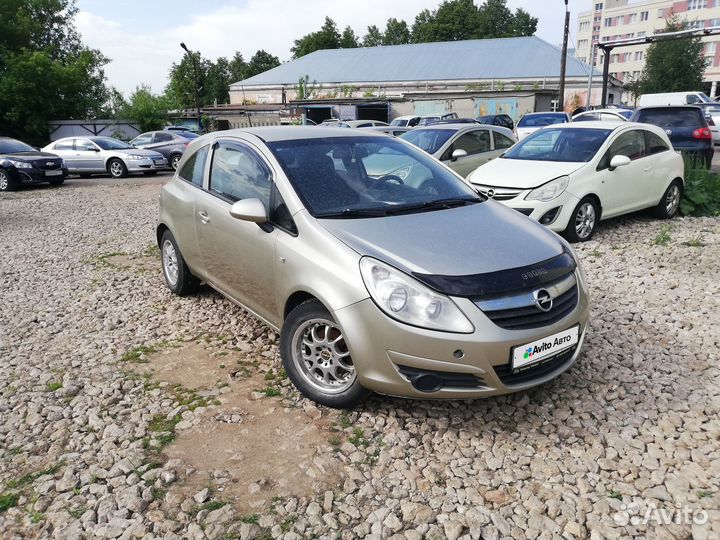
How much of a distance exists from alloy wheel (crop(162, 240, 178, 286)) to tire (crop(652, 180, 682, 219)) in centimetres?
709

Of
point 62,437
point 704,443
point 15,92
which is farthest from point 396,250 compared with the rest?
point 15,92

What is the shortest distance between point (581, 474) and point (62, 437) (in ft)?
9.62

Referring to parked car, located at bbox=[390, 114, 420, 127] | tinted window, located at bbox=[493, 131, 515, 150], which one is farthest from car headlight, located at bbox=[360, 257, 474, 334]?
parked car, located at bbox=[390, 114, 420, 127]

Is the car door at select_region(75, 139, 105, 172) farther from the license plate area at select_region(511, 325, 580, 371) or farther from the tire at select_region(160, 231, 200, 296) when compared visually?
the license plate area at select_region(511, 325, 580, 371)

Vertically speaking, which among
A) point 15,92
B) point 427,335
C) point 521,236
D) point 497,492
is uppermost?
point 15,92

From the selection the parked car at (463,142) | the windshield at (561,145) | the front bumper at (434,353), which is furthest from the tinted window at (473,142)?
the front bumper at (434,353)

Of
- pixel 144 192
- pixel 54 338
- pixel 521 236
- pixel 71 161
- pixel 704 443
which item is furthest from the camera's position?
pixel 71 161

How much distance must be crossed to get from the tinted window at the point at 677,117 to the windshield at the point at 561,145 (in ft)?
18.1

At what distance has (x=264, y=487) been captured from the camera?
9.39ft

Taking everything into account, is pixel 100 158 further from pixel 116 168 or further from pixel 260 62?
pixel 260 62

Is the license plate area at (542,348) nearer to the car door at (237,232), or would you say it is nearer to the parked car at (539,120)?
the car door at (237,232)

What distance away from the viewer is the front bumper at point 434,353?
300 cm

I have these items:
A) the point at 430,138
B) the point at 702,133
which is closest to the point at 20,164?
the point at 430,138

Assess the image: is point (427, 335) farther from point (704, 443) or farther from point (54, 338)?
point (54, 338)
